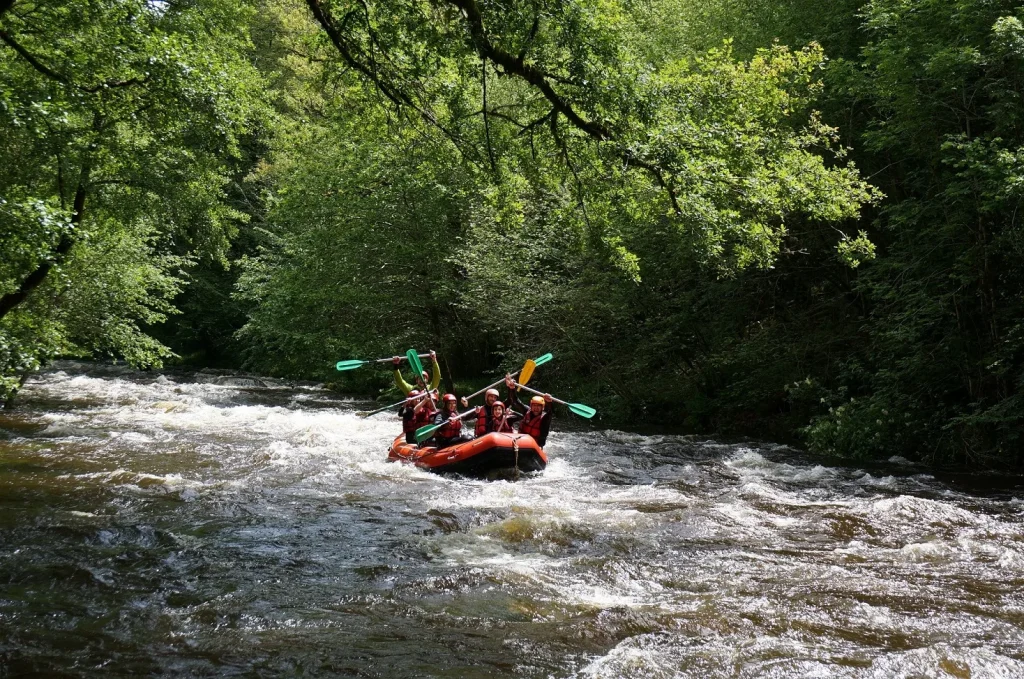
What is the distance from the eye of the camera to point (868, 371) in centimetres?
1318

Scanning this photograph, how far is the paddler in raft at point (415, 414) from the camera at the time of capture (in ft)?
41.3

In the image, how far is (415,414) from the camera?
12648 mm

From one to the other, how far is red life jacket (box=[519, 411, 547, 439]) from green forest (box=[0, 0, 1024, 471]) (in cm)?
282

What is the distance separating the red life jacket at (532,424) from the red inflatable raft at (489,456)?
94cm

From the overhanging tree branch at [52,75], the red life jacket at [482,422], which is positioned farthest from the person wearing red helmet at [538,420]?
the overhanging tree branch at [52,75]

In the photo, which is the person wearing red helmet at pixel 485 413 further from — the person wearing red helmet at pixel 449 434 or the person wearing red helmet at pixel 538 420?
the person wearing red helmet at pixel 538 420

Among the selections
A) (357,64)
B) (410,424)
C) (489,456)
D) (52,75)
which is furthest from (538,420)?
(52,75)

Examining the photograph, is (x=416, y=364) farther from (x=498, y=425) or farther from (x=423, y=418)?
(x=498, y=425)

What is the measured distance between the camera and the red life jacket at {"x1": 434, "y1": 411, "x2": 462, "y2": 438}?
1181 cm

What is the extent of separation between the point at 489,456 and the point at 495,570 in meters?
4.24

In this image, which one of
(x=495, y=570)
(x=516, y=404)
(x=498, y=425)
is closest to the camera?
(x=495, y=570)

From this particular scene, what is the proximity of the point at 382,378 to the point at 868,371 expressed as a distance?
546 inches

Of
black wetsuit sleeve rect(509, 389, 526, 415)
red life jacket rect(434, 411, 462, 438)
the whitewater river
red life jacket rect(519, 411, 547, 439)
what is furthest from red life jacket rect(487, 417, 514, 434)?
the whitewater river

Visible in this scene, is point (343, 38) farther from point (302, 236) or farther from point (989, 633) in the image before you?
point (302, 236)
